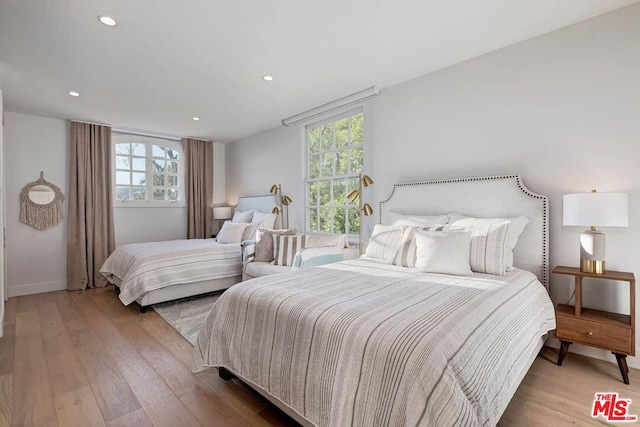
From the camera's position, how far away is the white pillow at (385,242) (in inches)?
100

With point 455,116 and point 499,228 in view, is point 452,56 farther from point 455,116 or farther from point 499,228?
point 499,228

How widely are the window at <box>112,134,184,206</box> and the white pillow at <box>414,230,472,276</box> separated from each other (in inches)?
180

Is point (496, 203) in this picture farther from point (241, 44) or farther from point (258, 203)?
point (258, 203)

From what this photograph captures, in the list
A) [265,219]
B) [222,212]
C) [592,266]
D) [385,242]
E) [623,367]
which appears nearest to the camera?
[623,367]

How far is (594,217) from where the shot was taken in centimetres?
185

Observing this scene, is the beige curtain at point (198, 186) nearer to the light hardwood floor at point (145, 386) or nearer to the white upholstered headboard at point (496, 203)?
the light hardwood floor at point (145, 386)

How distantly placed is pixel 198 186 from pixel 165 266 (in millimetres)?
2370

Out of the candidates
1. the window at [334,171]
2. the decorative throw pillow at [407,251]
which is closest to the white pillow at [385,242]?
the decorative throw pillow at [407,251]

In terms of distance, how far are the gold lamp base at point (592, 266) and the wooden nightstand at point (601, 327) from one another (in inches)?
1.4

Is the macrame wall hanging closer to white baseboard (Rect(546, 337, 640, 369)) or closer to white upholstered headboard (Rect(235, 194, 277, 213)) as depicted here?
white upholstered headboard (Rect(235, 194, 277, 213))

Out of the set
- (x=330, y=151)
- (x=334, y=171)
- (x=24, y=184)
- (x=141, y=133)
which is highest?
(x=141, y=133)

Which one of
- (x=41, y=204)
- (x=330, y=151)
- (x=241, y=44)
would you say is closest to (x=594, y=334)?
(x=330, y=151)

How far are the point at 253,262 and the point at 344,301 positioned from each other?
221 centimetres

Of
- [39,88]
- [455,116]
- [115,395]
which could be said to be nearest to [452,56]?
[455,116]
